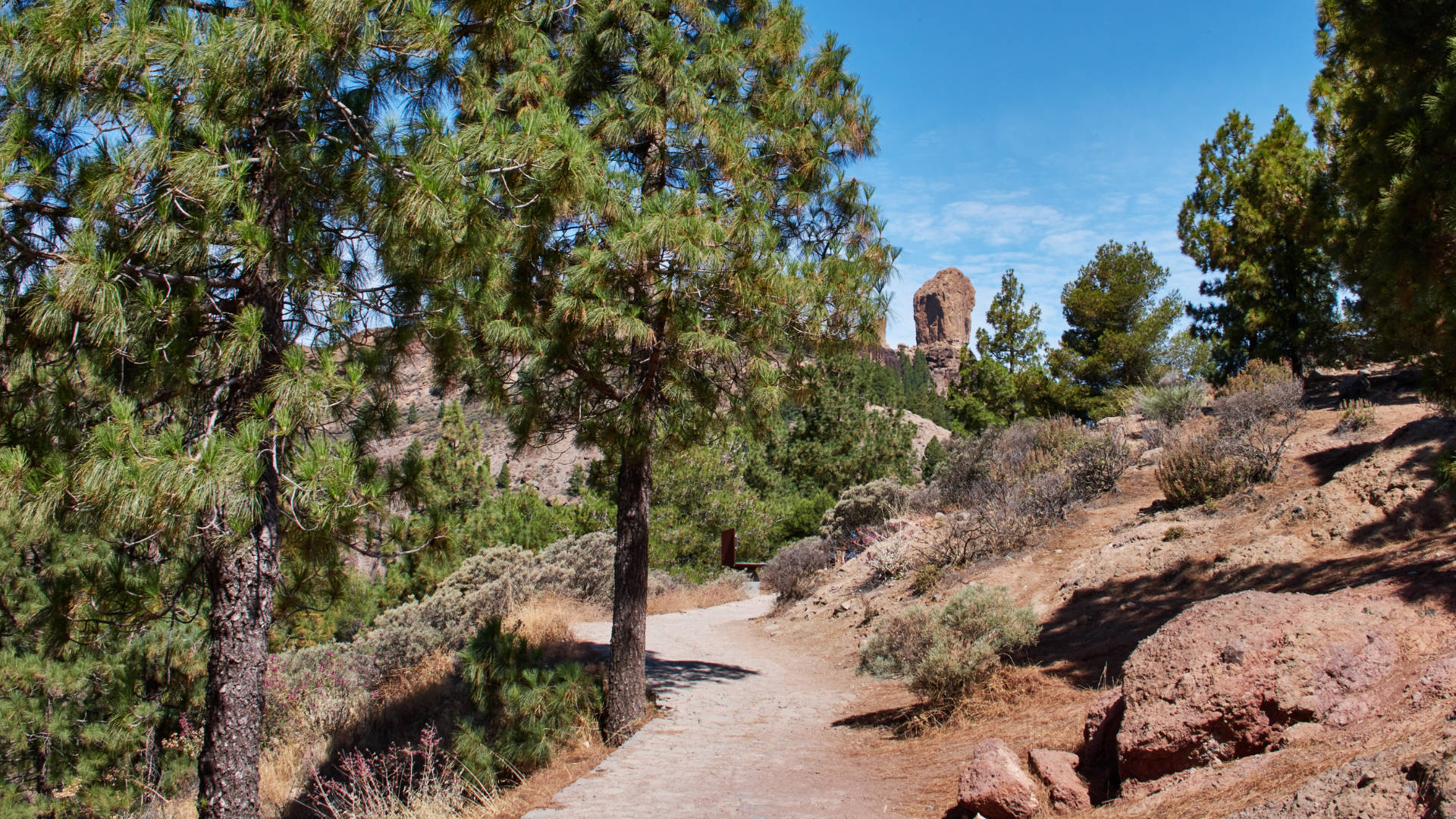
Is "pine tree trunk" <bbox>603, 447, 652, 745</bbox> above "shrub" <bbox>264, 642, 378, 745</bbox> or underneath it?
above

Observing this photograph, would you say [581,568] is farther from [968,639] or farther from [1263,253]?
[1263,253]

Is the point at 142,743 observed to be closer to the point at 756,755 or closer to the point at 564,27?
the point at 756,755

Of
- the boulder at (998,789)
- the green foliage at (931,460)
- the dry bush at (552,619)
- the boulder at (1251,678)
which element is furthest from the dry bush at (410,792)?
the green foliage at (931,460)

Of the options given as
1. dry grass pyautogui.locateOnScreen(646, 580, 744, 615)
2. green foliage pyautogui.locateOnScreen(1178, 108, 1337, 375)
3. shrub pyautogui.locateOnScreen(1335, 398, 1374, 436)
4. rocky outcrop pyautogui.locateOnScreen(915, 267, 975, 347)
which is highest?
rocky outcrop pyautogui.locateOnScreen(915, 267, 975, 347)

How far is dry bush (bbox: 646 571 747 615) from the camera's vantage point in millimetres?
17547

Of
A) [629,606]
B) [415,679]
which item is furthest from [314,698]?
[629,606]

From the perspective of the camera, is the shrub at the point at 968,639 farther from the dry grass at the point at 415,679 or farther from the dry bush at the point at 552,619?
the dry grass at the point at 415,679

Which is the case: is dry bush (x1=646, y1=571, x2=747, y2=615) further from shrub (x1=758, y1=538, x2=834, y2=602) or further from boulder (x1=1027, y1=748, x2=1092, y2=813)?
boulder (x1=1027, y1=748, x2=1092, y2=813)

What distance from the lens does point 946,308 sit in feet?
474

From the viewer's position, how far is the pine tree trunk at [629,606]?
762cm

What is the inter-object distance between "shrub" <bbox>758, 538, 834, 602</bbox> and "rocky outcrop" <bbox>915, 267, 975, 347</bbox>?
12952 centimetres

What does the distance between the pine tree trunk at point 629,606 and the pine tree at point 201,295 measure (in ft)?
10.1

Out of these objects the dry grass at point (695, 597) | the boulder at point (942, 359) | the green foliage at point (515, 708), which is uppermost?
the boulder at point (942, 359)

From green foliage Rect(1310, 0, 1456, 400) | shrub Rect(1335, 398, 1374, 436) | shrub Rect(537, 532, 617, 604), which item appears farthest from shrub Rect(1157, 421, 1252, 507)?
shrub Rect(537, 532, 617, 604)
